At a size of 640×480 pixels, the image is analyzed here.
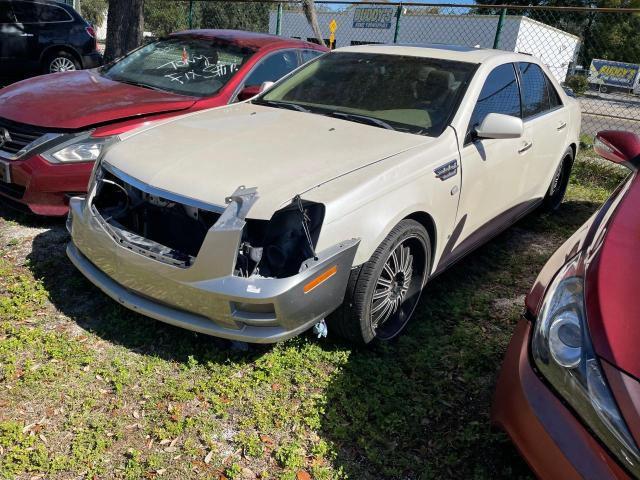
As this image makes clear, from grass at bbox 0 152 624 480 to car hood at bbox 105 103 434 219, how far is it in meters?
0.93

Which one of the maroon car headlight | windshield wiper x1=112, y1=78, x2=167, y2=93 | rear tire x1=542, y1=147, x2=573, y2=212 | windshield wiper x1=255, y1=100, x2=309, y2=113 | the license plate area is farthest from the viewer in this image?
rear tire x1=542, y1=147, x2=573, y2=212

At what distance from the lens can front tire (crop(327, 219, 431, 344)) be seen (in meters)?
2.84

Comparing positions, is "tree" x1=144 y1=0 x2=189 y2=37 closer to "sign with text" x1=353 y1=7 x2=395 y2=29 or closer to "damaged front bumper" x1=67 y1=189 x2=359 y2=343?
"sign with text" x1=353 y1=7 x2=395 y2=29

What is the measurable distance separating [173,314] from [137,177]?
73 centimetres

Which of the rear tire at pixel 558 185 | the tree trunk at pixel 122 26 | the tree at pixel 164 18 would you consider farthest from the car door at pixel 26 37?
the tree at pixel 164 18

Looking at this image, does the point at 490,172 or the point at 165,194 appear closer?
the point at 165,194

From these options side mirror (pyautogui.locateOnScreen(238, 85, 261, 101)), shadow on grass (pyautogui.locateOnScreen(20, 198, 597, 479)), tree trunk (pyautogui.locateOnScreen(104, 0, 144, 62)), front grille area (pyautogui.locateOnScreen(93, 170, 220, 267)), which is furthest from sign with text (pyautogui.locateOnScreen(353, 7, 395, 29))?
front grille area (pyautogui.locateOnScreen(93, 170, 220, 267))

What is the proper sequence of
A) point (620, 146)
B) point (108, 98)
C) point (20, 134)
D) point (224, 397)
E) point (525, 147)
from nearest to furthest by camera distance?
point (224, 397) < point (620, 146) < point (20, 134) < point (525, 147) < point (108, 98)

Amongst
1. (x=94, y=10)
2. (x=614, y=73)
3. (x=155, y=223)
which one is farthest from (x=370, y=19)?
(x=94, y=10)

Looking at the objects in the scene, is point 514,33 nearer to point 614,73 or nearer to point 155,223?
point 614,73

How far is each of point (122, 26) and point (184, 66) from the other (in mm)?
3385

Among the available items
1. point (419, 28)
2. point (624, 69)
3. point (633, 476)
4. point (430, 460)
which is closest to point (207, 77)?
point (430, 460)

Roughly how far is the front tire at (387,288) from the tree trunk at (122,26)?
6413 mm

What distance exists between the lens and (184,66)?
5.29 meters
